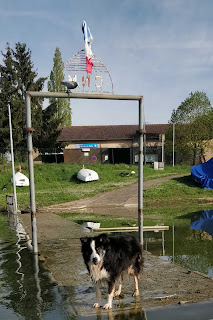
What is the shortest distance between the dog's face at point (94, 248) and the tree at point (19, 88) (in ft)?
105

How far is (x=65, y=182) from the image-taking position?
3281 cm

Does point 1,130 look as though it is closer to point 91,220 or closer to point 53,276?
point 91,220

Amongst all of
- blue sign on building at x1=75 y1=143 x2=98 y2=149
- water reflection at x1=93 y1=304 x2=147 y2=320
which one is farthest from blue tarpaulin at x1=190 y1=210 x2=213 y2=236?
blue sign on building at x1=75 y1=143 x2=98 y2=149

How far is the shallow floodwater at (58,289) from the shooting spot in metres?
6.10

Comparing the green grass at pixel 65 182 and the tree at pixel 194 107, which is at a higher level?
the tree at pixel 194 107

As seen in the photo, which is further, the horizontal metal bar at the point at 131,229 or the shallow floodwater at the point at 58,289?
the horizontal metal bar at the point at 131,229

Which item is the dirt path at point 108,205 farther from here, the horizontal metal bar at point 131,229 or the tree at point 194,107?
the tree at point 194,107

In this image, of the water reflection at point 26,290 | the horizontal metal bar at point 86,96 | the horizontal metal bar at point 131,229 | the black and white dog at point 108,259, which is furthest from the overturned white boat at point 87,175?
the black and white dog at point 108,259

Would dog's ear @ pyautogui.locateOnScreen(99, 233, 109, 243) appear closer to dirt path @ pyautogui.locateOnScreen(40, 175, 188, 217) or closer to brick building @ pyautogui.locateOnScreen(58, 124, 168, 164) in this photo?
dirt path @ pyautogui.locateOnScreen(40, 175, 188, 217)

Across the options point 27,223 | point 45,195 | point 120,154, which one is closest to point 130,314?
point 27,223

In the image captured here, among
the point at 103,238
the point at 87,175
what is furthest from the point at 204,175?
the point at 103,238

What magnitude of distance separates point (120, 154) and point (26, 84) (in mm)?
16981

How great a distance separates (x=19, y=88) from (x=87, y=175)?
14.6m

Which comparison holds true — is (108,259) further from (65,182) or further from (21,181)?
(65,182)
